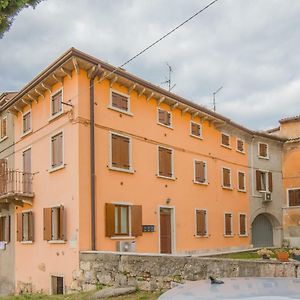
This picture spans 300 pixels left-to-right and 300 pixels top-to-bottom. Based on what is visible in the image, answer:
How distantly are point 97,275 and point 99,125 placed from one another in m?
5.84

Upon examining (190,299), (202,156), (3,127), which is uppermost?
(3,127)

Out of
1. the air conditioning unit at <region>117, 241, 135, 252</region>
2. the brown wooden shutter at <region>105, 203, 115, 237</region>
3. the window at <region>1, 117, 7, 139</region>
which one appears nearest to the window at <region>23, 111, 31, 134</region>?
the window at <region>1, 117, 7, 139</region>

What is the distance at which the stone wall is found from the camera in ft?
31.4

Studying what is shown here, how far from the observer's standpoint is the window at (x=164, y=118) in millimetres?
20350

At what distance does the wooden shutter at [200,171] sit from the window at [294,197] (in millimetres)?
10544

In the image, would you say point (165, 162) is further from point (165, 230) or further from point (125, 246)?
point (125, 246)

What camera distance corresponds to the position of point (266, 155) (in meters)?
30.5

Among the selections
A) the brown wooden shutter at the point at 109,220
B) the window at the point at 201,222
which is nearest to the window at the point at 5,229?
the brown wooden shutter at the point at 109,220

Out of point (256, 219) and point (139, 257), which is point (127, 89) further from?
point (256, 219)

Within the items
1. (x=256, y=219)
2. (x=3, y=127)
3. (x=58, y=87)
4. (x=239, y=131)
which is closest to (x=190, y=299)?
(x=58, y=87)

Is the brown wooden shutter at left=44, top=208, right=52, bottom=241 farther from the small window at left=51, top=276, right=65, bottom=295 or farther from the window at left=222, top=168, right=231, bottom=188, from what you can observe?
the window at left=222, top=168, right=231, bottom=188

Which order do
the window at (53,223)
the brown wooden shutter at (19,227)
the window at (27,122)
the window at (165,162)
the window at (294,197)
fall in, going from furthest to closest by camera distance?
the window at (294,197), the window at (165,162), the window at (27,122), the brown wooden shutter at (19,227), the window at (53,223)

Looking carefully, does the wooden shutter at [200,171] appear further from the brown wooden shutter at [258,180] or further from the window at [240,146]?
the brown wooden shutter at [258,180]

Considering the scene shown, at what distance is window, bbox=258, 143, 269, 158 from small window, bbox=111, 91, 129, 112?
1419 centimetres
